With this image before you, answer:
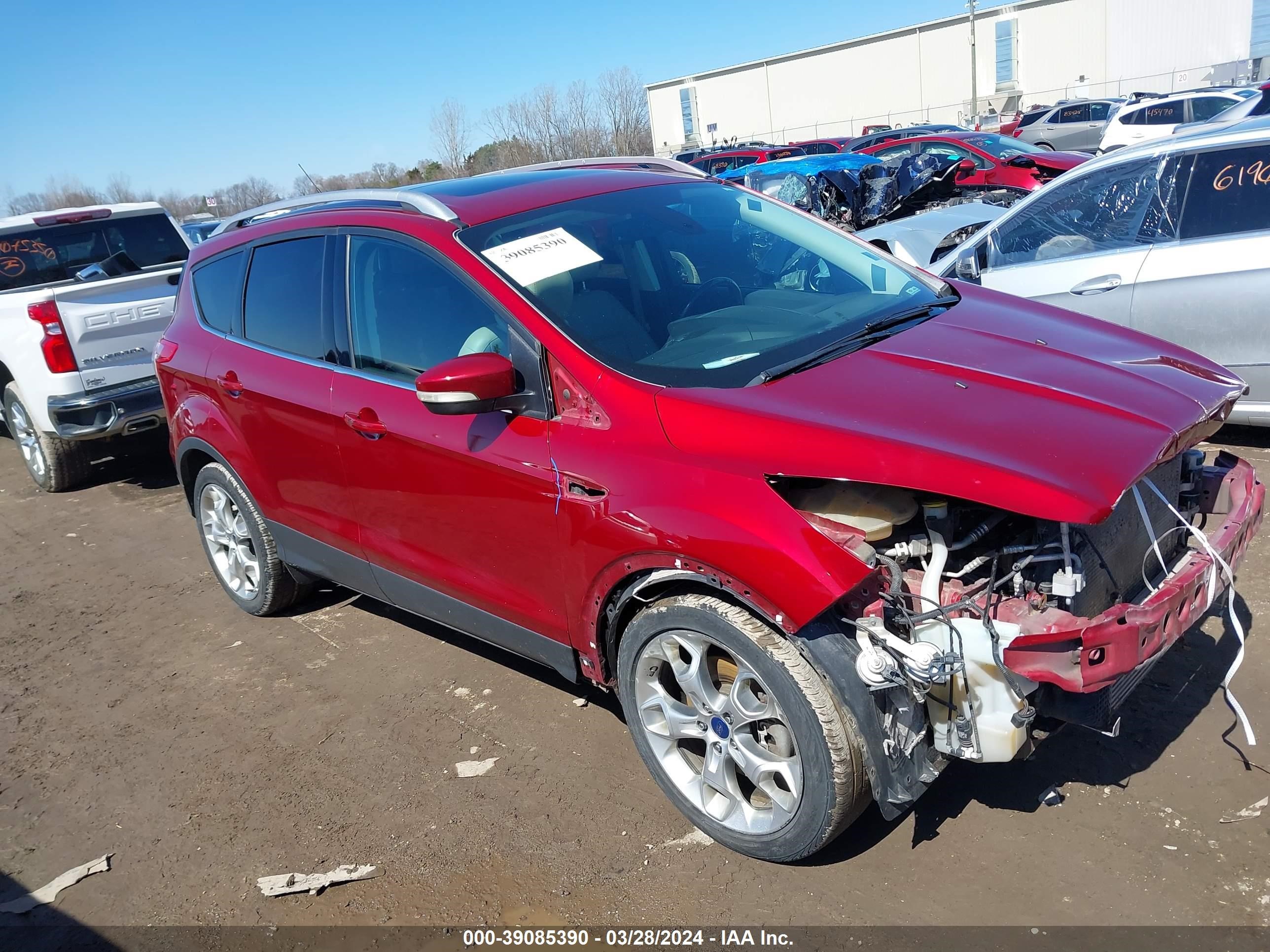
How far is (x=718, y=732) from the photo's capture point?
286 cm

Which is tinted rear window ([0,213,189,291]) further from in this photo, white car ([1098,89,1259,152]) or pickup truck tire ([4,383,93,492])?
white car ([1098,89,1259,152])

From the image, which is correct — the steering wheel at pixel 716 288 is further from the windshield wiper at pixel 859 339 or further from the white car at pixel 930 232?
the white car at pixel 930 232

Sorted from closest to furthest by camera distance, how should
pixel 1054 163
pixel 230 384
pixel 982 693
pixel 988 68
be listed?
pixel 982 693 < pixel 230 384 < pixel 1054 163 < pixel 988 68

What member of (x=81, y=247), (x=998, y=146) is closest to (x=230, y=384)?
(x=81, y=247)

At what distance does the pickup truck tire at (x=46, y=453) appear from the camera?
7531mm

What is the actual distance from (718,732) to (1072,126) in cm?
2848


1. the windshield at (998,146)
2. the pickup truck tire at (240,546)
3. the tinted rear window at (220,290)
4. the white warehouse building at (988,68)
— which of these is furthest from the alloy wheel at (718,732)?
the white warehouse building at (988,68)

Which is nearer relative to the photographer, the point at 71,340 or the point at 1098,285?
the point at 1098,285

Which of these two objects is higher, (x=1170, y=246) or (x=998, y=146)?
(x=1170, y=246)

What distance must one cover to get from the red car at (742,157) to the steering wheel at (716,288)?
852 inches

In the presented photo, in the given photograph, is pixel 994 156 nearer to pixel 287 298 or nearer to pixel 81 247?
pixel 81 247

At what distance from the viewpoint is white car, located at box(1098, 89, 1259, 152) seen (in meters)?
19.5

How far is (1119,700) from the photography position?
8.38 ft

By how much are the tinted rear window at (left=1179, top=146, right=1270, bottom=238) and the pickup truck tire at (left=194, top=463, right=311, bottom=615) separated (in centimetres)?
487
